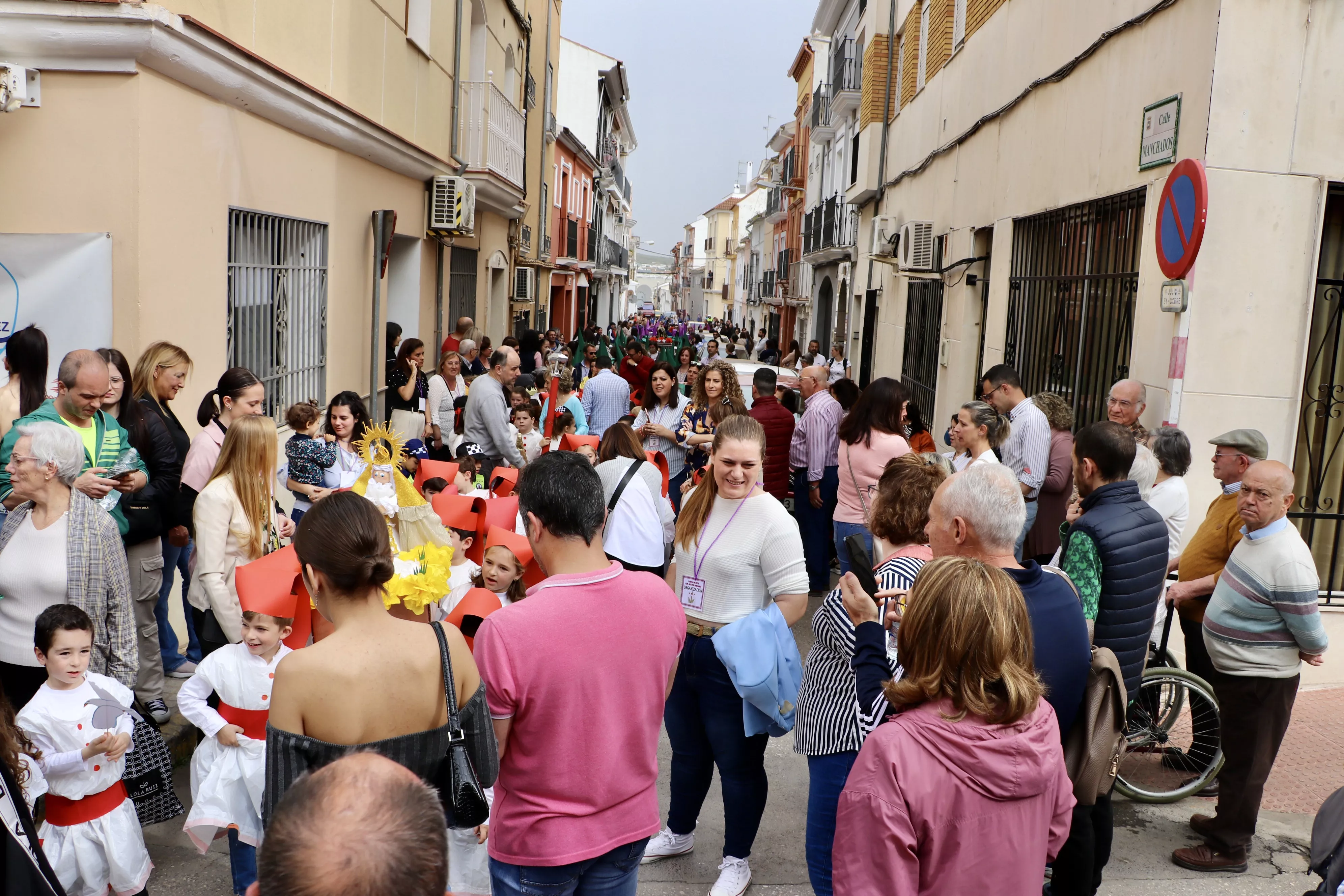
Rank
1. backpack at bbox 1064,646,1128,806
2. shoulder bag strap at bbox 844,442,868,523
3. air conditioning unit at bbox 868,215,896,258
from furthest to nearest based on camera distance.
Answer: air conditioning unit at bbox 868,215,896,258 → shoulder bag strap at bbox 844,442,868,523 → backpack at bbox 1064,646,1128,806

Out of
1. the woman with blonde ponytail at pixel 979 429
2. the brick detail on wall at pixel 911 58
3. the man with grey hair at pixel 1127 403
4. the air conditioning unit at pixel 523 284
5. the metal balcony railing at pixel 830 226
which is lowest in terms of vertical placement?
the woman with blonde ponytail at pixel 979 429

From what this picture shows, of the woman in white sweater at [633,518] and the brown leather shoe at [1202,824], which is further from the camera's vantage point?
the woman in white sweater at [633,518]

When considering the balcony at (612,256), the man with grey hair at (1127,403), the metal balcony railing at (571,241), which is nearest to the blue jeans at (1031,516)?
the man with grey hair at (1127,403)

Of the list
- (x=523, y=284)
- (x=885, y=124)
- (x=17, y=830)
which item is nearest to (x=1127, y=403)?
(x=17, y=830)

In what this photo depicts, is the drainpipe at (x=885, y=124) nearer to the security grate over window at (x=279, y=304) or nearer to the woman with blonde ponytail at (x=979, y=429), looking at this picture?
the security grate over window at (x=279, y=304)

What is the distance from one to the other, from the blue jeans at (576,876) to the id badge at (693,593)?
124 cm

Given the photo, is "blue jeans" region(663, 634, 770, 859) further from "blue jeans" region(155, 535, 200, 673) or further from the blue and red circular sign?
the blue and red circular sign

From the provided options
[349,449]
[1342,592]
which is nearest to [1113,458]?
[1342,592]

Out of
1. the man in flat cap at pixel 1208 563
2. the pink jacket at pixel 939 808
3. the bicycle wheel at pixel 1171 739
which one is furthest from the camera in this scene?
the bicycle wheel at pixel 1171 739

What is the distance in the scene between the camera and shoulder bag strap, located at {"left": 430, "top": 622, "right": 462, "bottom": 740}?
2.47m

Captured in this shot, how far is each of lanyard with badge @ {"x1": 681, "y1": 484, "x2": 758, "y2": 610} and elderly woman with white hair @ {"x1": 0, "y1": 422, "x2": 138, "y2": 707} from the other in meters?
2.05

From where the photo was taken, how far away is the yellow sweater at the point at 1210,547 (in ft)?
16.3

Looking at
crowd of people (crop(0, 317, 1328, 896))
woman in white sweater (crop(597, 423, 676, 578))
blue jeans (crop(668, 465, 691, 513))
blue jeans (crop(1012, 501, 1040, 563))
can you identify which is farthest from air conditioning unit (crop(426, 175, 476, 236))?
woman in white sweater (crop(597, 423, 676, 578))

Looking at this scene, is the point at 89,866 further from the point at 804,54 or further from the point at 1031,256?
the point at 804,54
